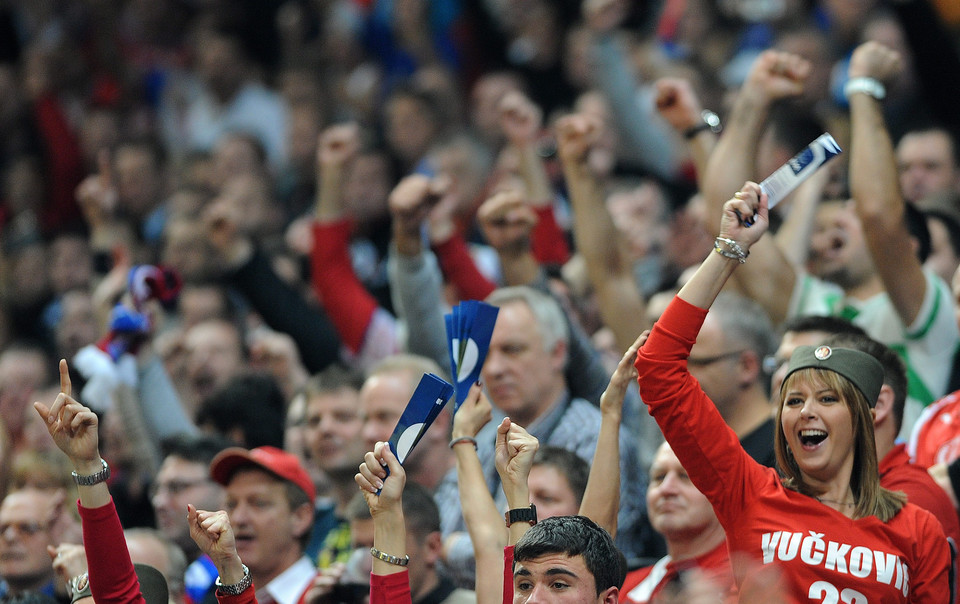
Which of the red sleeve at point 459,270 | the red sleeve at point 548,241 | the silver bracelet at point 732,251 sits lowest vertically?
the red sleeve at point 459,270

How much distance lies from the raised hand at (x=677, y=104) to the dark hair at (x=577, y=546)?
7.59 ft

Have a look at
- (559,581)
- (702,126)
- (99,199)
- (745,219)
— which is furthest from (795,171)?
(99,199)

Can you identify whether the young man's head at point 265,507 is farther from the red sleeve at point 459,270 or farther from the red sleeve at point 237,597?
the red sleeve at point 459,270

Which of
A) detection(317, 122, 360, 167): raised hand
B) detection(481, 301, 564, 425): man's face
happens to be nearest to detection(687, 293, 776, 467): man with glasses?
detection(481, 301, 564, 425): man's face

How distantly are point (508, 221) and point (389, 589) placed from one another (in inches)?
82.7

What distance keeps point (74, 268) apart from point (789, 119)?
4.99 meters

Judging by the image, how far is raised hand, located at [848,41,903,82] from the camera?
447 cm

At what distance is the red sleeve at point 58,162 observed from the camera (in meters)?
10.2

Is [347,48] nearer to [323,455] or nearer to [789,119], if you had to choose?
[789,119]

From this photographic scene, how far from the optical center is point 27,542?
4691 mm

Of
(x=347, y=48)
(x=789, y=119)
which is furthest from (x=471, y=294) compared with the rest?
(x=347, y=48)

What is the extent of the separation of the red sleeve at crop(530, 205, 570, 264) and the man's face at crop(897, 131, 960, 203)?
5.81 ft

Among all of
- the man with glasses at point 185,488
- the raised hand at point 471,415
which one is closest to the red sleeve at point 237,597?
the raised hand at point 471,415

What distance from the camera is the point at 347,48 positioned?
33.0 ft
